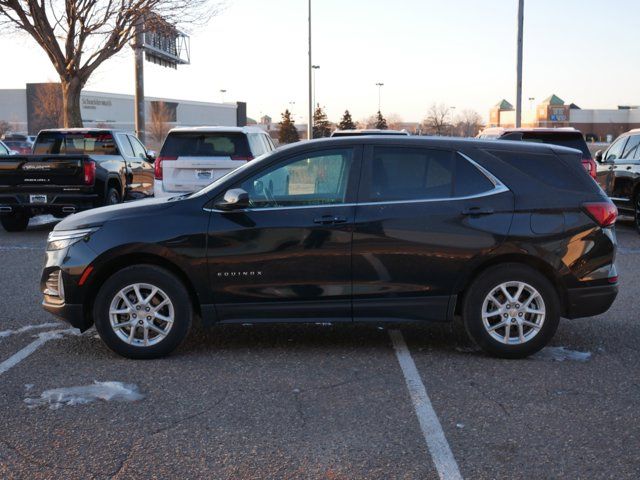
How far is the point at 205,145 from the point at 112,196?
10.5ft

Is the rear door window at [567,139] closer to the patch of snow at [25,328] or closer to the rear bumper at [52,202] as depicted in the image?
the rear bumper at [52,202]

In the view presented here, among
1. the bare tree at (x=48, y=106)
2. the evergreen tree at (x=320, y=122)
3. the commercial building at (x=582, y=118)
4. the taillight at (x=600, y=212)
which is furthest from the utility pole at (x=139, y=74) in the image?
the commercial building at (x=582, y=118)

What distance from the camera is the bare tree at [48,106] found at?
77.5 m

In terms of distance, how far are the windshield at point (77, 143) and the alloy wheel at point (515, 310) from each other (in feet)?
37.3

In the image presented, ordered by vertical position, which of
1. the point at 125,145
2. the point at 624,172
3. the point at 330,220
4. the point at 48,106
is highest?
the point at 48,106

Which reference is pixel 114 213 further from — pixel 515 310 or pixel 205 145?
pixel 205 145

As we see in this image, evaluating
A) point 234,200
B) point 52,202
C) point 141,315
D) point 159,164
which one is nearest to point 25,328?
point 141,315

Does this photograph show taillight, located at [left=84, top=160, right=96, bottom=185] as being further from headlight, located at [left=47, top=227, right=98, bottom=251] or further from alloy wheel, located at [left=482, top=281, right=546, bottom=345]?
alloy wheel, located at [left=482, top=281, right=546, bottom=345]

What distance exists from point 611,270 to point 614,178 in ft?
30.6

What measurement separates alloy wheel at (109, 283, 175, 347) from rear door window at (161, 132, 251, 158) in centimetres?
647

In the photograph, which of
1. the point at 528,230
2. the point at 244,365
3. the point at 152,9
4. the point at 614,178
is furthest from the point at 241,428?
the point at 152,9

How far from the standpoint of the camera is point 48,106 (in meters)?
79.8

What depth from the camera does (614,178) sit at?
14.6 m

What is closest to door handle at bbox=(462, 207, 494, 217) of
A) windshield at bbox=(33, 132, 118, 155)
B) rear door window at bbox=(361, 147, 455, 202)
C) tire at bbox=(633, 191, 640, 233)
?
rear door window at bbox=(361, 147, 455, 202)
